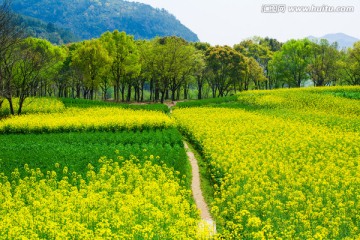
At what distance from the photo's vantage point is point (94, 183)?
51.1ft

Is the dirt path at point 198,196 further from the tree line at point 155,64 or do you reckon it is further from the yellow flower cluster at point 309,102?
the tree line at point 155,64

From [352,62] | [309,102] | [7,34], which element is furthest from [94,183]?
[352,62]

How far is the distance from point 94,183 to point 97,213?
4.00 m

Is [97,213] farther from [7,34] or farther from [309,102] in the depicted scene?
[309,102]

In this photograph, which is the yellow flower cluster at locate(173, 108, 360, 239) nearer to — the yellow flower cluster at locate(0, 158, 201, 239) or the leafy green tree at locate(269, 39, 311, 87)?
the yellow flower cluster at locate(0, 158, 201, 239)

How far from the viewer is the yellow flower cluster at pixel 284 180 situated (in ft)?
38.2

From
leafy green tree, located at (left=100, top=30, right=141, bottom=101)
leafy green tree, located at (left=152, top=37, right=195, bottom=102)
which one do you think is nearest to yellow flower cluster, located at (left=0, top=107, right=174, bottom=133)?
leafy green tree, located at (left=100, top=30, right=141, bottom=101)

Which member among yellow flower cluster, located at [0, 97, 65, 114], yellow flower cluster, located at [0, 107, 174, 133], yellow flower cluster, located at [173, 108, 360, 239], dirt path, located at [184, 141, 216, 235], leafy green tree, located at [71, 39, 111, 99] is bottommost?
dirt path, located at [184, 141, 216, 235]

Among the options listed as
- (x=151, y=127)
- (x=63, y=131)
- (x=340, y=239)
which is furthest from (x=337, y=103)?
(x=340, y=239)

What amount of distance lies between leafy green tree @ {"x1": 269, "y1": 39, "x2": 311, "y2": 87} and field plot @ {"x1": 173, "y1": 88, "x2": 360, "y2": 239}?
156 feet

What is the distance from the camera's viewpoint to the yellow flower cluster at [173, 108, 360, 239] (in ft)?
38.2

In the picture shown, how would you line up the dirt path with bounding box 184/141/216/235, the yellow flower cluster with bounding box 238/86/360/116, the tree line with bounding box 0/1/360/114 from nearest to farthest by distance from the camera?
the dirt path with bounding box 184/141/216/235
the yellow flower cluster with bounding box 238/86/360/116
the tree line with bounding box 0/1/360/114

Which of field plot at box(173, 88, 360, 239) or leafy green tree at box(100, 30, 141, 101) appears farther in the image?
leafy green tree at box(100, 30, 141, 101)

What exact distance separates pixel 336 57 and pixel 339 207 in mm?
73996
